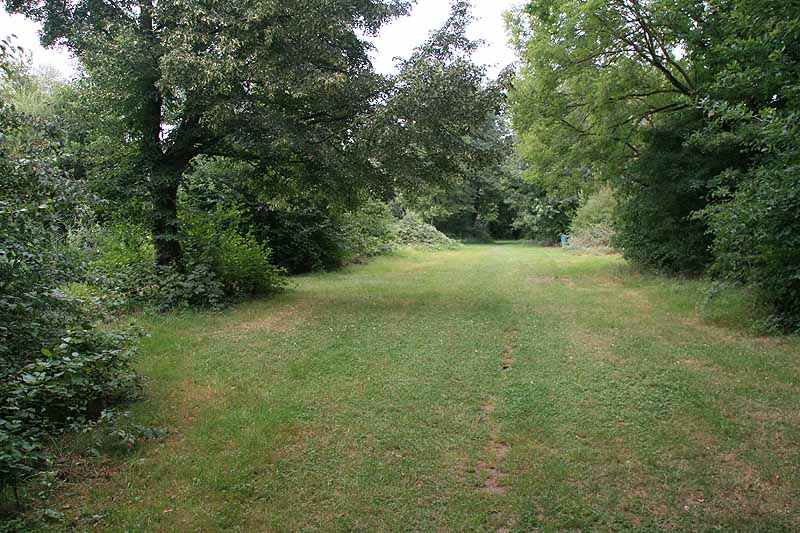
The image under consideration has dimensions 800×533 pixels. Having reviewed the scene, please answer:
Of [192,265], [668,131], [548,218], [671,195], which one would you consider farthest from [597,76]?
[548,218]

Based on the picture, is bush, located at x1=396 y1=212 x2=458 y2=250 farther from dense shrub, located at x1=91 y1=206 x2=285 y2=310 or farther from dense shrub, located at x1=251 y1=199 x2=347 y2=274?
dense shrub, located at x1=91 y1=206 x2=285 y2=310

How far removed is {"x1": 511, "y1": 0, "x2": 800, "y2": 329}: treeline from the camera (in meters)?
7.26

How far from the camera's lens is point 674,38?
11727mm

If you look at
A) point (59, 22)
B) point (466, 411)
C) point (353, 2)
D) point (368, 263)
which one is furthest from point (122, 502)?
point (368, 263)

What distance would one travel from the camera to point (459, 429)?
466 centimetres

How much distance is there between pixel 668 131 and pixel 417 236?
19.7 metres

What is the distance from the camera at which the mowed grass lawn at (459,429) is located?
3348 mm

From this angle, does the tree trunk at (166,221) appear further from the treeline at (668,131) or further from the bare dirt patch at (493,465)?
the treeline at (668,131)

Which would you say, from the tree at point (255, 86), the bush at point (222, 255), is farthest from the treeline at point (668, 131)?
the bush at point (222, 255)

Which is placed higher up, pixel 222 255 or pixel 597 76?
pixel 597 76

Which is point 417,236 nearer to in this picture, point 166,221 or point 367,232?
point 367,232

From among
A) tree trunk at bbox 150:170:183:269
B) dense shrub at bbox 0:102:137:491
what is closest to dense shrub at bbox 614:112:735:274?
tree trunk at bbox 150:170:183:269

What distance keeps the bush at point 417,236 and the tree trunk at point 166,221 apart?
1932 centimetres

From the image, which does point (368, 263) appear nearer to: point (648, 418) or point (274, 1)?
point (274, 1)
